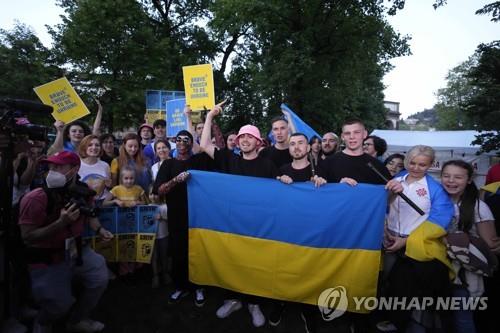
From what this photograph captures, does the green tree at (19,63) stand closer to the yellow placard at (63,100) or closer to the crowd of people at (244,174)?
the yellow placard at (63,100)

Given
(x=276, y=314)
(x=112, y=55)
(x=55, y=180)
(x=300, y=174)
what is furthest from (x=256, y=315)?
(x=112, y=55)

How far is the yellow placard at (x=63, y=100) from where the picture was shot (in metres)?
5.44

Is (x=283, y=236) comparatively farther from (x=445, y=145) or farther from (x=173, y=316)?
(x=445, y=145)

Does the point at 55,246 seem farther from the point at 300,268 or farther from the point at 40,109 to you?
the point at 300,268

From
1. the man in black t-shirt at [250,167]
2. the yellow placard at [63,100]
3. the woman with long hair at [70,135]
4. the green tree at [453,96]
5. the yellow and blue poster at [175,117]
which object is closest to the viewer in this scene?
the man in black t-shirt at [250,167]

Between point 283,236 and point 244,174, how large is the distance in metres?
0.86

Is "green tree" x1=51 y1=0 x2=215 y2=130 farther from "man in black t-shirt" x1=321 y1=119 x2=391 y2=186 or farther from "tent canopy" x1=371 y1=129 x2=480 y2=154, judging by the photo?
"tent canopy" x1=371 y1=129 x2=480 y2=154

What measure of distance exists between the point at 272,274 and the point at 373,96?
33.8 metres

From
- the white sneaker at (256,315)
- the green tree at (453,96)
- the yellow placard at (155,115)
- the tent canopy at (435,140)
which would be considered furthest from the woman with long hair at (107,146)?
the green tree at (453,96)

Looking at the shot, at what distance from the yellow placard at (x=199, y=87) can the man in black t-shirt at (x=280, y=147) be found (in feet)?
3.98

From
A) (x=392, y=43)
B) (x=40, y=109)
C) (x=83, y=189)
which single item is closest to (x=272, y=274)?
(x=83, y=189)

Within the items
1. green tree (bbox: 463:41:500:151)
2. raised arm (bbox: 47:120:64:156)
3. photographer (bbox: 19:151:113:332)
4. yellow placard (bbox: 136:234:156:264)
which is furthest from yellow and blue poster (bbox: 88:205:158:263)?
green tree (bbox: 463:41:500:151)

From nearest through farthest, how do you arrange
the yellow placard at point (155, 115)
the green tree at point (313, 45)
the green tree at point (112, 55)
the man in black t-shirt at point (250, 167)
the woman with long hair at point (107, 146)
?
1. the man in black t-shirt at point (250, 167)
2. the woman with long hair at point (107, 146)
3. the yellow placard at point (155, 115)
4. the green tree at point (112, 55)
5. the green tree at point (313, 45)

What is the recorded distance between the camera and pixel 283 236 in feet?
11.5
